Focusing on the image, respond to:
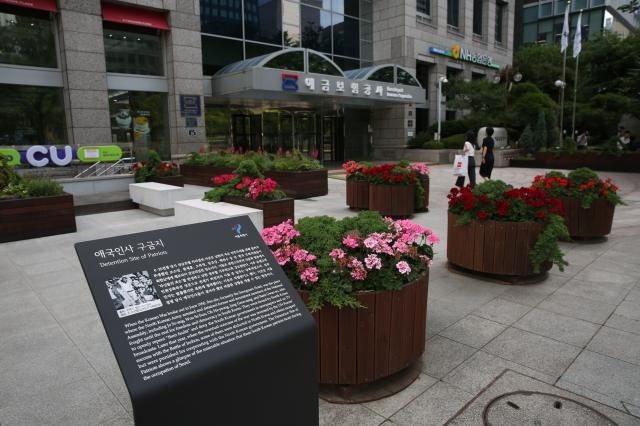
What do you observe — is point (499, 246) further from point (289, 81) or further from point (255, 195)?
point (289, 81)

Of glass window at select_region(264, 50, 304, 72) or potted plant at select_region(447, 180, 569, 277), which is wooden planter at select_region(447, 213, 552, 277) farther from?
glass window at select_region(264, 50, 304, 72)

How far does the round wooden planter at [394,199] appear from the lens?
10234mm

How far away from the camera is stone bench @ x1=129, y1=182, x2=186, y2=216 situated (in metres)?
10.9

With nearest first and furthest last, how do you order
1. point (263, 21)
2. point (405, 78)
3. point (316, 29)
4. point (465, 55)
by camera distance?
point (263, 21), point (405, 78), point (316, 29), point (465, 55)

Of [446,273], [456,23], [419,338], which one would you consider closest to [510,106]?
[456,23]

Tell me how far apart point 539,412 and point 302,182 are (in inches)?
426

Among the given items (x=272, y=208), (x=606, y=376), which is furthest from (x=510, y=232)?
(x=272, y=208)

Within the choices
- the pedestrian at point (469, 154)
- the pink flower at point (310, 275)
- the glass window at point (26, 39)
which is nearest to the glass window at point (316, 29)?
the glass window at point (26, 39)

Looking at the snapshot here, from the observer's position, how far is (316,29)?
1054 inches

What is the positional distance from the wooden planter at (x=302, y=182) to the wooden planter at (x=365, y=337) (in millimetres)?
10202

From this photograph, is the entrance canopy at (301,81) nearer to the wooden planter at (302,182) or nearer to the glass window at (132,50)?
the glass window at (132,50)

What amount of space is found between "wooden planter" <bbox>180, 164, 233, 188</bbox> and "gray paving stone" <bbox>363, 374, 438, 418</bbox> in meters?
13.0

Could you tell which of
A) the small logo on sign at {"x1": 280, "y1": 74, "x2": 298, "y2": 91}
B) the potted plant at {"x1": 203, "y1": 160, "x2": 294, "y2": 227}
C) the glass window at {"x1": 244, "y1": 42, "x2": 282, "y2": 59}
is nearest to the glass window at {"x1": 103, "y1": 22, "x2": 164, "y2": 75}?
the glass window at {"x1": 244, "y1": 42, "x2": 282, "y2": 59}

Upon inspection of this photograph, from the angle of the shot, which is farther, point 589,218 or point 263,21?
point 263,21
